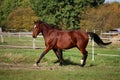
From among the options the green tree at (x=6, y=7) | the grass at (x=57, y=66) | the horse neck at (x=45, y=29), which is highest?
the horse neck at (x=45, y=29)

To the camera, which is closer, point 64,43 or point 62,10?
point 64,43

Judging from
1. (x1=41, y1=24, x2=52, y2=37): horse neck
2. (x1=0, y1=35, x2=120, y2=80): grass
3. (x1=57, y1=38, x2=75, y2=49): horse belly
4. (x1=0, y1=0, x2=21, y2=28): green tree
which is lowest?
(x1=0, y1=0, x2=21, y2=28): green tree

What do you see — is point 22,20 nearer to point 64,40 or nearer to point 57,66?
point 64,40

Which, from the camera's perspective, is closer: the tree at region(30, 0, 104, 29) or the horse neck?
the horse neck

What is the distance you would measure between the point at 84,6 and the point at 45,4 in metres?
9.88

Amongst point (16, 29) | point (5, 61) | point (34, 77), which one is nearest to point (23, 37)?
point (16, 29)

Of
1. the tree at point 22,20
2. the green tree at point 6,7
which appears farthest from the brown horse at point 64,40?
the green tree at point 6,7

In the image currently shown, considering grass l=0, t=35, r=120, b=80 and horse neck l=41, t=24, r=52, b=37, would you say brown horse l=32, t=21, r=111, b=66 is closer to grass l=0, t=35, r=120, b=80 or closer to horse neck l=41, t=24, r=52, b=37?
horse neck l=41, t=24, r=52, b=37

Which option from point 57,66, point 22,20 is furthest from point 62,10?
point 57,66

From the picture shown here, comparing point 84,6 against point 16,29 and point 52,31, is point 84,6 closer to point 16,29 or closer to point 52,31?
point 16,29

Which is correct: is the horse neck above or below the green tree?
above

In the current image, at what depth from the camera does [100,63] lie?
1992 cm

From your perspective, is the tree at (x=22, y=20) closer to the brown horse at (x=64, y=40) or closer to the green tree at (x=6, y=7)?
the green tree at (x=6, y=7)

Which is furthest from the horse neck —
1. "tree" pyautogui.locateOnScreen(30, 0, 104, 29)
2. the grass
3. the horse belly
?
"tree" pyautogui.locateOnScreen(30, 0, 104, 29)
